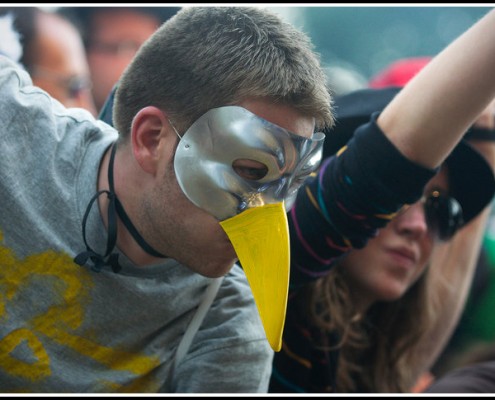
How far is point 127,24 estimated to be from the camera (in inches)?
146

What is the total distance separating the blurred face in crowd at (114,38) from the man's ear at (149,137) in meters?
1.89

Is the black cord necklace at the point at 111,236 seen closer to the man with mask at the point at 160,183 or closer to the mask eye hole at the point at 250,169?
the man with mask at the point at 160,183

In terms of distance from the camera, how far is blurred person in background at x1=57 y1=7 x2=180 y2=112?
3621mm

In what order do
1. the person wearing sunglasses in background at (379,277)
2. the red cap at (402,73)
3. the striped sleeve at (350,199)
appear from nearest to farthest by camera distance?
the striped sleeve at (350,199), the person wearing sunglasses in background at (379,277), the red cap at (402,73)

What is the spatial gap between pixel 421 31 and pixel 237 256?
17.4 feet

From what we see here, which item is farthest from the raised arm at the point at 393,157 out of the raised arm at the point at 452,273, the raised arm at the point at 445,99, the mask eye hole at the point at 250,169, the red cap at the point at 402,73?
the red cap at the point at 402,73

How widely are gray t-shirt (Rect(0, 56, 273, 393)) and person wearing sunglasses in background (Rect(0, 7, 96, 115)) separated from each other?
979 mm

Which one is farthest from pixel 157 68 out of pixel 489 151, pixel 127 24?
pixel 127 24

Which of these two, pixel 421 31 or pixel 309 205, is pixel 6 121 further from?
pixel 421 31

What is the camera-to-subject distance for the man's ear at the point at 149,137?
1773 millimetres

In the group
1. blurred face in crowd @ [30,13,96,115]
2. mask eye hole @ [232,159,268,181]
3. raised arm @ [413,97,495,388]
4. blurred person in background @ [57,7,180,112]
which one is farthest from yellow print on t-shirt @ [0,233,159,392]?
blurred person in background @ [57,7,180,112]

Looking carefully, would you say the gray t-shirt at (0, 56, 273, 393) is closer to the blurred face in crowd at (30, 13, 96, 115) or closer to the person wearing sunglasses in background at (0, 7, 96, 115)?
the person wearing sunglasses in background at (0, 7, 96, 115)

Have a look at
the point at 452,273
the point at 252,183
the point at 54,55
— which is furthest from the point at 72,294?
the point at 452,273

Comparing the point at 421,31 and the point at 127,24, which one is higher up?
the point at 127,24
